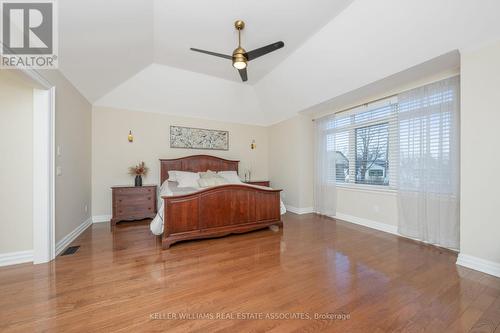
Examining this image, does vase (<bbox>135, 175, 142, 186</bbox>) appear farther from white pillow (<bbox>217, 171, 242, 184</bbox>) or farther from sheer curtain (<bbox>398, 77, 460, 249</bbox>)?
sheer curtain (<bbox>398, 77, 460, 249</bbox>)

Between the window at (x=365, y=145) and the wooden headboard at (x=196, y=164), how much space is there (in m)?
2.55

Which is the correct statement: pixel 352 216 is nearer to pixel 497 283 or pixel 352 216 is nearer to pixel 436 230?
pixel 436 230

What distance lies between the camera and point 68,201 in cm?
298

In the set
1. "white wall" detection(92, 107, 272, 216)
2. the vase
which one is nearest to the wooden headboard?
"white wall" detection(92, 107, 272, 216)

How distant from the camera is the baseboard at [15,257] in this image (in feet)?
7.48

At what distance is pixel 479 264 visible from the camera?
2.16 m

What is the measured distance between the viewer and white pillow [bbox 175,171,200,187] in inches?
166

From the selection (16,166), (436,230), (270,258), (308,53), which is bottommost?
(270,258)

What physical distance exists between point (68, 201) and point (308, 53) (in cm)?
437

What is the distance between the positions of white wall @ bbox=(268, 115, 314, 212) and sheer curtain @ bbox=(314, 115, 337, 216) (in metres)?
0.20

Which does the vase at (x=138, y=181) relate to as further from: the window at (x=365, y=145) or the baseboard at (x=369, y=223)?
the baseboard at (x=369, y=223)

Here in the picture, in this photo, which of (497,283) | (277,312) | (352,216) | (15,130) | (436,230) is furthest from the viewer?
(352,216)

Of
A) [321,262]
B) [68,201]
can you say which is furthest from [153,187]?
[321,262]

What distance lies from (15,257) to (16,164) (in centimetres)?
107
